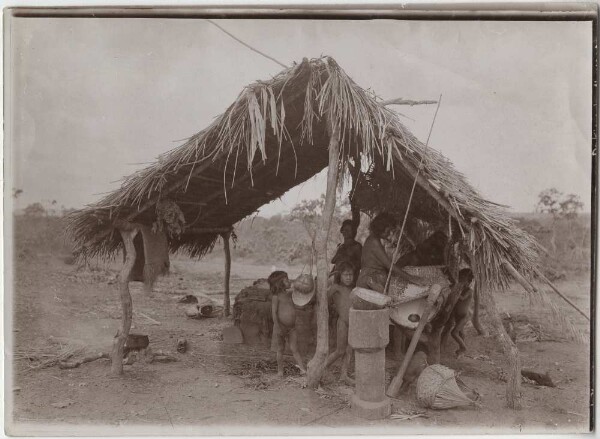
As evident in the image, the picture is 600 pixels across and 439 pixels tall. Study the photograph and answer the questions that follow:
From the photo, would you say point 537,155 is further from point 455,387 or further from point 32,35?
point 32,35

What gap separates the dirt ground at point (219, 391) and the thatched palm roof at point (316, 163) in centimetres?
100

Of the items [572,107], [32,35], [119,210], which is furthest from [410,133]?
[32,35]

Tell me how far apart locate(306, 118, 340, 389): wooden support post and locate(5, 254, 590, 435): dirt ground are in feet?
0.91

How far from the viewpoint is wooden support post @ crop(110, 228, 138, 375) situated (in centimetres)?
484

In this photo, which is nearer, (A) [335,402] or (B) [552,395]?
(A) [335,402]


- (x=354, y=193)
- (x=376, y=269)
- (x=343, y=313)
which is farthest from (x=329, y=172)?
(x=354, y=193)

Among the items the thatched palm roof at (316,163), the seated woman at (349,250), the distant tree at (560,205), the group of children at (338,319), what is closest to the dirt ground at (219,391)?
the group of children at (338,319)

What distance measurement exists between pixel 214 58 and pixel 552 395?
519 cm

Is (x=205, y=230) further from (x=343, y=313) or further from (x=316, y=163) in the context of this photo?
(x=343, y=313)

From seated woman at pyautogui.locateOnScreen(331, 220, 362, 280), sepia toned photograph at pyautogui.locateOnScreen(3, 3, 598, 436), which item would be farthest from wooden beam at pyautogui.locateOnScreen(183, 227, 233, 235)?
seated woman at pyautogui.locateOnScreen(331, 220, 362, 280)

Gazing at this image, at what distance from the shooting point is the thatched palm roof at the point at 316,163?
3.99m

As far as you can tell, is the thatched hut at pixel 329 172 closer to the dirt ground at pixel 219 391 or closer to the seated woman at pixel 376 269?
the dirt ground at pixel 219 391

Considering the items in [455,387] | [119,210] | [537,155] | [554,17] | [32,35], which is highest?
[554,17]

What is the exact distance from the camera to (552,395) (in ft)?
14.2
